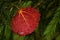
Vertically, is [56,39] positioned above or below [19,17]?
below

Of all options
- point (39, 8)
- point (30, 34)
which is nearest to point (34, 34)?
point (30, 34)

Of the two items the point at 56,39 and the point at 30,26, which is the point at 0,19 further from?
the point at 56,39

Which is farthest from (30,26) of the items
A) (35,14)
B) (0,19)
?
(0,19)

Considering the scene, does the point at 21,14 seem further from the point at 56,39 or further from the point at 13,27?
the point at 56,39

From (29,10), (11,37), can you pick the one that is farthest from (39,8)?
(11,37)

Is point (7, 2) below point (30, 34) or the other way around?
the other way around
